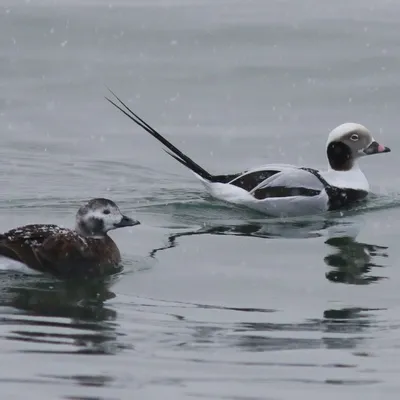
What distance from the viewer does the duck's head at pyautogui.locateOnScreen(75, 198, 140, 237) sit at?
9.34 m

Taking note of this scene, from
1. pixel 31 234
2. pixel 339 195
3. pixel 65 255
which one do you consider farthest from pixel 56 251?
pixel 339 195

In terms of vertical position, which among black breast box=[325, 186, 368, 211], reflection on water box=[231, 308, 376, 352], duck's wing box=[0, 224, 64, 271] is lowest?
reflection on water box=[231, 308, 376, 352]

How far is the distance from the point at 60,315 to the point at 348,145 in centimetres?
495

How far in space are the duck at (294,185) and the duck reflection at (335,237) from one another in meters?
0.27

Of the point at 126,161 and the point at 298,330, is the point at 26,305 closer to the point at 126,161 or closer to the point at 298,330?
the point at 298,330

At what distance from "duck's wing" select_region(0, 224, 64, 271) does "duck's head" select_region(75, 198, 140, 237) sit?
1.19 feet

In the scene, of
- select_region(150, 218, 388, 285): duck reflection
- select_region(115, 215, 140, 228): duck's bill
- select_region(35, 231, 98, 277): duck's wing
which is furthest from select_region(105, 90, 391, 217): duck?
select_region(35, 231, 98, 277): duck's wing

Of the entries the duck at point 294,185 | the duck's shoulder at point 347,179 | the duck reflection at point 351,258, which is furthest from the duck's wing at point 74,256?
the duck's shoulder at point 347,179

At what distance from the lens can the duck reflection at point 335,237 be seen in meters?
9.38

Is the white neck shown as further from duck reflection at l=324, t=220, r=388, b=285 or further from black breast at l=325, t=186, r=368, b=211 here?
Answer: duck reflection at l=324, t=220, r=388, b=285

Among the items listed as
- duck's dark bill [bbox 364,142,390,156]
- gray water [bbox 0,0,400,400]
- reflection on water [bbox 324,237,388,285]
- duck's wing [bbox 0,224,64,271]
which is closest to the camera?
gray water [bbox 0,0,400,400]

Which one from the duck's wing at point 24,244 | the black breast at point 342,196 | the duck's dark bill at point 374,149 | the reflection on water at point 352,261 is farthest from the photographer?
the duck's dark bill at point 374,149

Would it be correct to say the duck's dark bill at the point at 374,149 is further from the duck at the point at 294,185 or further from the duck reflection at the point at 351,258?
the duck reflection at the point at 351,258

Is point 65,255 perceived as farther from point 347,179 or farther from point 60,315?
point 347,179
